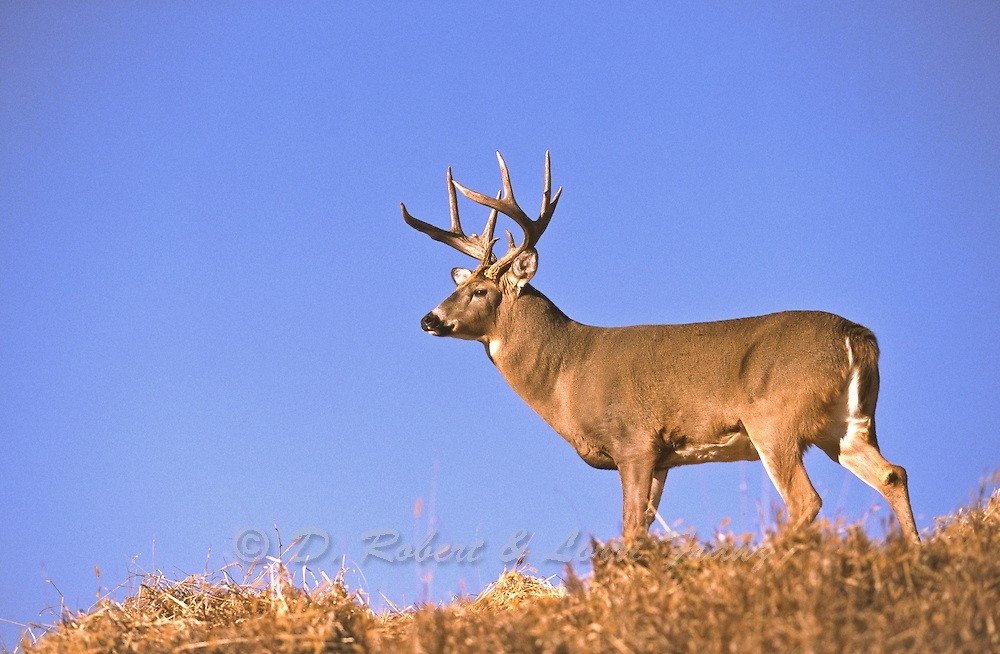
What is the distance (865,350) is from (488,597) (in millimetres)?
3632

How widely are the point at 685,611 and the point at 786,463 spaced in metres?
3.75

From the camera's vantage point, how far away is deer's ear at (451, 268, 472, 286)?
35.2ft

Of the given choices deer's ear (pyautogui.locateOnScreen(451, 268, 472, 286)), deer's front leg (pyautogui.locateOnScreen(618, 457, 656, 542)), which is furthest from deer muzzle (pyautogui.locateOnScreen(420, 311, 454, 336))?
deer's front leg (pyautogui.locateOnScreen(618, 457, 656, 542))

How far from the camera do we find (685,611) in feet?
15.9

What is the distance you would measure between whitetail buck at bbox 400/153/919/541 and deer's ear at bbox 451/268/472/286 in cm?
37

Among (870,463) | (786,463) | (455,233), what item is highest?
(455,233)

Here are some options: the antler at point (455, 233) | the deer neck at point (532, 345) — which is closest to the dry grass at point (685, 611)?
the deer neck at point (532, 345)

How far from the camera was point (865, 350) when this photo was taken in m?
8.58

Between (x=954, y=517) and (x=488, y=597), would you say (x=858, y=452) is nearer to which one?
(x=954, y=517)

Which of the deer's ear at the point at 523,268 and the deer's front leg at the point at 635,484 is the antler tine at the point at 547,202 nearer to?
the deer's ear at the point at 523,268

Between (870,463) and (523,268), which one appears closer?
(870,463)

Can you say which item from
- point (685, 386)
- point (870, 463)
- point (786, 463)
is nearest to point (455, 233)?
point (685, 386)

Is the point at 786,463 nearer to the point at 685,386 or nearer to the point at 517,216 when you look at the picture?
the point at 685,386

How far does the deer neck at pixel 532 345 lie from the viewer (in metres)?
9.85
